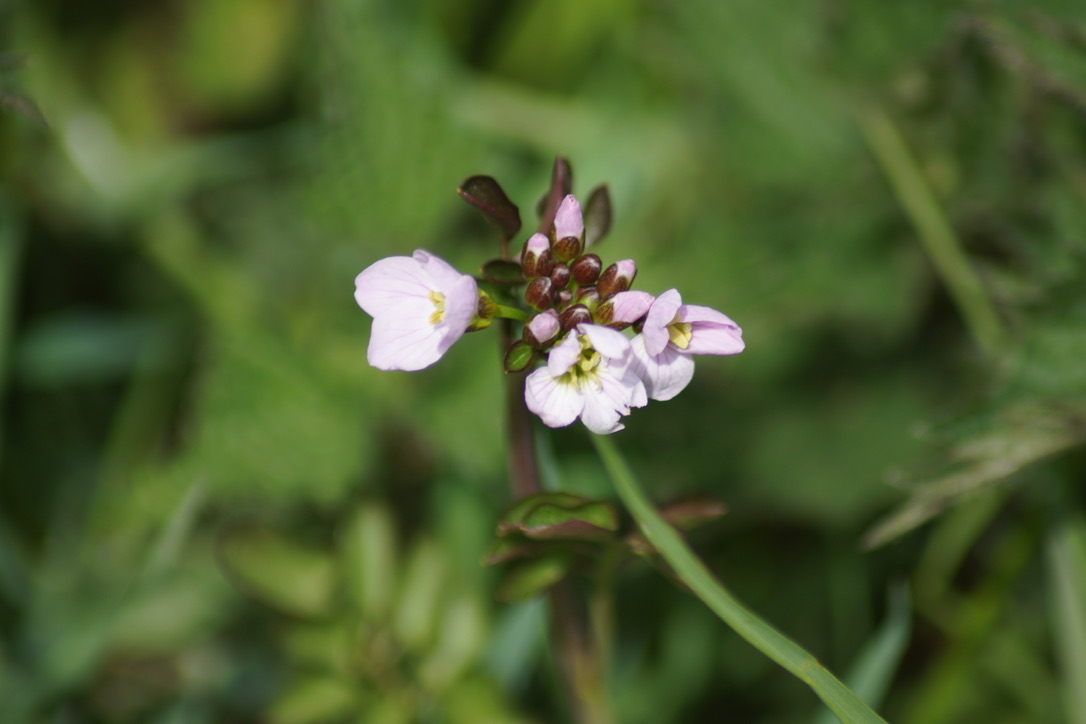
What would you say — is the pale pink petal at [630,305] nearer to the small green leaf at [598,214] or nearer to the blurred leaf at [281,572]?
the small green leaf at [598,214]

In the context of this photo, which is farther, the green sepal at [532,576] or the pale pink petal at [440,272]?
the green sepal at [532,576]

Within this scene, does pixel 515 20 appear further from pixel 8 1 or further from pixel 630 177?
pixel 8 1

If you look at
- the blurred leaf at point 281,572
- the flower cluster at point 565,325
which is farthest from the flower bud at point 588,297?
the blurred leaf at point 281,572

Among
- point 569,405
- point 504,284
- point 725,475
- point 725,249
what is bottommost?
point 725,475

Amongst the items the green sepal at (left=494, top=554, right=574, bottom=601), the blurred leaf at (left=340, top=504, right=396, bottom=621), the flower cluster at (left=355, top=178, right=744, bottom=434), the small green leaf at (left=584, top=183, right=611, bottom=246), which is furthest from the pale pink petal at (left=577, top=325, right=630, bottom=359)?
the blurred leaf at (left=340, top=504, right=396, bottom=621)

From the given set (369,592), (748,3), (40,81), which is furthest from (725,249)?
(40,81)

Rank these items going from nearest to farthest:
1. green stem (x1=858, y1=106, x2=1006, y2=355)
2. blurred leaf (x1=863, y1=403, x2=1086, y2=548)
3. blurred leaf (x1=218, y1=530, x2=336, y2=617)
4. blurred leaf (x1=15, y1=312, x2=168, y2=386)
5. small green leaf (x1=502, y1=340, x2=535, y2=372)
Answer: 1. small green leaf (x1=502, y1=340, x2=535, y2=372)
2. blurred leaf (x1=863, y1=403, x2=1086, y2=548)
3. blurred leaf (x1=218, y1=530, x2=336, y2=617)
4. green stem (x1=858, y1=106, x2=1006, y2=355)
5. blurred leaf (x1=15, y1=312, x2=168, y2=386)

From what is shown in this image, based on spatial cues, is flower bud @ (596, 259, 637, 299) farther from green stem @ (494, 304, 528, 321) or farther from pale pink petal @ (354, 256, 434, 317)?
pale pink petal @ (354, 256, 434, 317)
